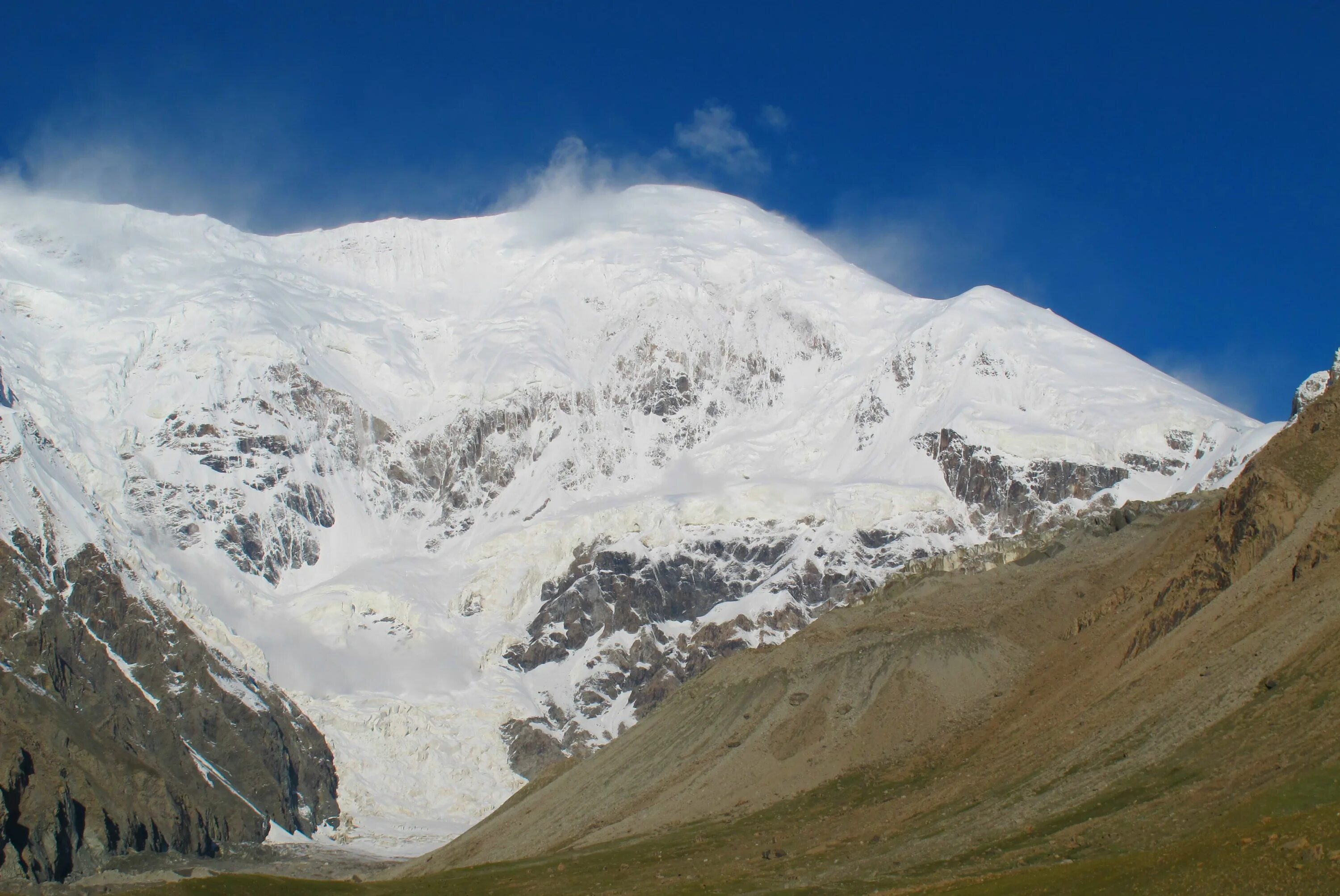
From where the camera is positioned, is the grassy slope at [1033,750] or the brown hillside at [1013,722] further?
the brown hillside at [1013,722]

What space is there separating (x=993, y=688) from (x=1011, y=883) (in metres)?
58.9

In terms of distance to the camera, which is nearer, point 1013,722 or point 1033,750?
point 1033,750

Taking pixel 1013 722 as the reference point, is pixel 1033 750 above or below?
below

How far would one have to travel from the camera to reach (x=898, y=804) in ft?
295

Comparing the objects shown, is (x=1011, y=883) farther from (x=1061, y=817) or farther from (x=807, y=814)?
(x=807, y=814)

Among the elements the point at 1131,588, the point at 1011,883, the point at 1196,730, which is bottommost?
the point at 1011,883

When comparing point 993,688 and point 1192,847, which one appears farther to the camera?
point 993,688

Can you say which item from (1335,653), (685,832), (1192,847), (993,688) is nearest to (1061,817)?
(1335,653)

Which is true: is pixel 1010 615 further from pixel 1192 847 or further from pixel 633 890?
pixel 1192 847

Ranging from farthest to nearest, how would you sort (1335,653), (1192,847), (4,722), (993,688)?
(4,722) → (993,688) → (1335,653) → (1192,847)

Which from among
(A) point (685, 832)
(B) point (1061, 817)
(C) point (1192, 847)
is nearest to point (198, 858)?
(A) point (685, 832)

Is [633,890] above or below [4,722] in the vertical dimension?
below

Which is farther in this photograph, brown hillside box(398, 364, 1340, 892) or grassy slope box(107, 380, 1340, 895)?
brown hillside box(398, 364, 1340, 892)

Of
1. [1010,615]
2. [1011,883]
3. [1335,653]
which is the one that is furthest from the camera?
[1010,615]
